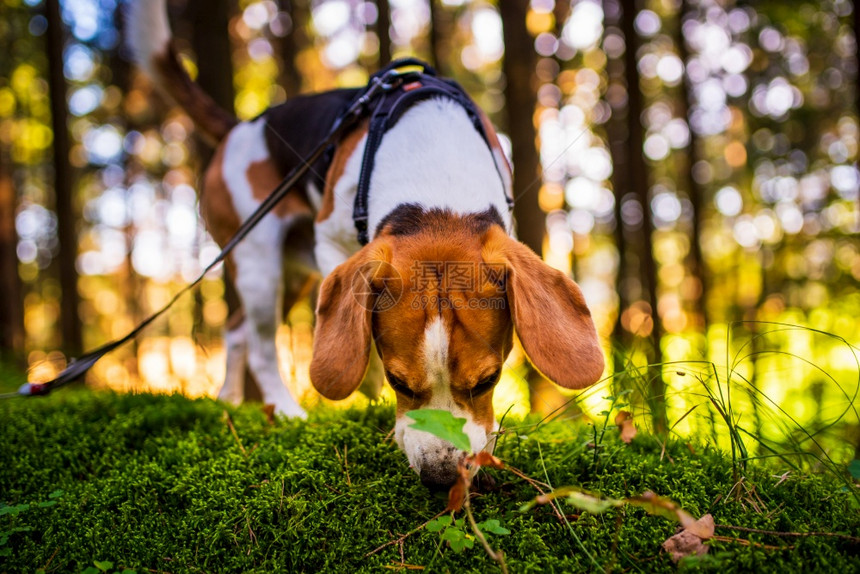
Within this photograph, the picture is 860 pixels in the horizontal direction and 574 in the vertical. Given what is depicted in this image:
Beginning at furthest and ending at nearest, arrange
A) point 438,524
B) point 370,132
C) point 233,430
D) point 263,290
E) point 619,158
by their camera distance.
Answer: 1. point 619,158
2. point 263,290
3. point 370,132
4. point 233,430
5. point 438,524

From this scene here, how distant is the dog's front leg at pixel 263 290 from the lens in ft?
13.1

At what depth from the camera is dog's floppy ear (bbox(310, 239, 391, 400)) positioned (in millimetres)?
2184

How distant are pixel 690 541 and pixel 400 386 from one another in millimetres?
1148

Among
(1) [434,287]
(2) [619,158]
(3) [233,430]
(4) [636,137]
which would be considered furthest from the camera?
(2) [619,158]

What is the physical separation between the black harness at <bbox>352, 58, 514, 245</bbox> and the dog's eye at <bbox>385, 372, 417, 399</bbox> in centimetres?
94

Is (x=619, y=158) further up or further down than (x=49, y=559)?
further up

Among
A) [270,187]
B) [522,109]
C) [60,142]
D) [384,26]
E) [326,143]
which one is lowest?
[270,187]

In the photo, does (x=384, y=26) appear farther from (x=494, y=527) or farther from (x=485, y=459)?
(x=494, y=527)

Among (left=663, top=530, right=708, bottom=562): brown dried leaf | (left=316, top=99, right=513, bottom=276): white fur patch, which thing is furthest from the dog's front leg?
(left=663, top=530, right=708, bottom=562): brown dried leaf

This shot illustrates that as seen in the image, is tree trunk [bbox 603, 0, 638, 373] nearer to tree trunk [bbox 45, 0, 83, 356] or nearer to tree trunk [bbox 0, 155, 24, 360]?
tree trunk [bbox 45, 0, 83, 356]

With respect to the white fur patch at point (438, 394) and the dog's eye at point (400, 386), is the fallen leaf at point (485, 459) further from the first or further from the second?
the dog's eye at point (400, 386)

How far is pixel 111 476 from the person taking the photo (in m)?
2.40

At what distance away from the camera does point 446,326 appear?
2.15m

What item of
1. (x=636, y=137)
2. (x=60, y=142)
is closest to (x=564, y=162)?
(x=636, y=137)
